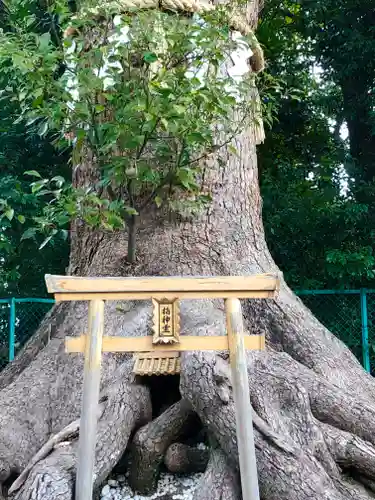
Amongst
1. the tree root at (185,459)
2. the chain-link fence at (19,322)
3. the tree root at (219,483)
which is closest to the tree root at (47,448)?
the tree root at (185,459)

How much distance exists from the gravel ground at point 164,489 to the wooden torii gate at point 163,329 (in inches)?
23.9

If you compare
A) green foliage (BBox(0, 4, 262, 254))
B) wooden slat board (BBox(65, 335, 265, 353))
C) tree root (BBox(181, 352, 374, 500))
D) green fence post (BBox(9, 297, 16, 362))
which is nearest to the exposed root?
tree root (BBox(181, 352, 374, 500))

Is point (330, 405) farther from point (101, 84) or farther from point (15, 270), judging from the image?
point (15, 270)

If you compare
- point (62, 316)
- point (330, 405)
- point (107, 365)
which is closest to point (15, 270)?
point (62, 316)

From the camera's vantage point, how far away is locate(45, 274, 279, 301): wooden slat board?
2.28 m

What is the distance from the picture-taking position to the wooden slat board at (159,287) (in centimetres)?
228

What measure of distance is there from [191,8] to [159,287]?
6.81 feet

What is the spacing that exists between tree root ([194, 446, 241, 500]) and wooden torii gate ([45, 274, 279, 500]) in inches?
12.8

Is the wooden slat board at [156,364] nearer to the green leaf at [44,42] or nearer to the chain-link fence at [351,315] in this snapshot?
the green leaf at [44,42]

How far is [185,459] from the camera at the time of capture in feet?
9.36

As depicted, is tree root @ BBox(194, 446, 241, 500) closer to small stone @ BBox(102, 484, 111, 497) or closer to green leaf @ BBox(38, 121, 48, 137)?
small stone @ BBox(102, 484, 111, 497)

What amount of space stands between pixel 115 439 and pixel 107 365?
562 mm

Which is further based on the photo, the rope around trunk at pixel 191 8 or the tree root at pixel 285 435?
the rope around trunk at pixel 191 8

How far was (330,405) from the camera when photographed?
281cm
